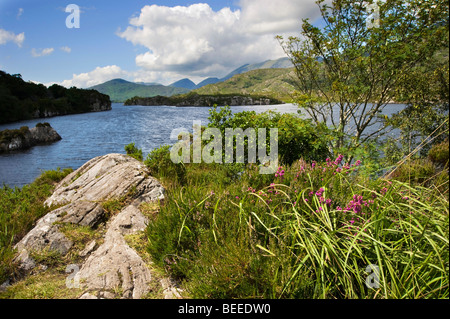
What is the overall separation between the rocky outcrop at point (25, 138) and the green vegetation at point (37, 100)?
3142cm

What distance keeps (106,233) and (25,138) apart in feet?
153

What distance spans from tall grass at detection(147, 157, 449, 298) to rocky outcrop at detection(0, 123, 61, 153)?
46617 millimetres

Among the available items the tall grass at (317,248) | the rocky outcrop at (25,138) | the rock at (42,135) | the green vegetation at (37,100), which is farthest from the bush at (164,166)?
the green vegetation at (37,100)

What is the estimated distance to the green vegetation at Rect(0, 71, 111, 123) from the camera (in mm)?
66012

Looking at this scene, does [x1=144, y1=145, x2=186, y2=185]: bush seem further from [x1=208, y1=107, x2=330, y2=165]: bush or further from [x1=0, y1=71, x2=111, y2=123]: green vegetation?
[x1=0, y1=71, x2=111, y2=123]: green vegetation

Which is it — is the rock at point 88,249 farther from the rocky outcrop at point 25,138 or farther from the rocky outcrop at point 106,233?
the rocky outcrop at point 25,138

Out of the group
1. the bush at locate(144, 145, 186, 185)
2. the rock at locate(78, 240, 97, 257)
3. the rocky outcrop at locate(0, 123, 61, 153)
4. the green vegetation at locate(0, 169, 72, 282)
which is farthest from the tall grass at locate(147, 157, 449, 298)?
the rocky outcrop at locate(0, 123, 61, 153)

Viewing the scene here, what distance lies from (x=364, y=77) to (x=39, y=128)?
5181 centimetres

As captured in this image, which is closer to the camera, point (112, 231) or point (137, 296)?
point (137, 296)

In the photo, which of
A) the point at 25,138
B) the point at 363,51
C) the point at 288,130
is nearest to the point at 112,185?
the point at 288,130

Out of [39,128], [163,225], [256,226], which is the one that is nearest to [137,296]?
[163,225]

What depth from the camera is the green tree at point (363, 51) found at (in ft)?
21.4
